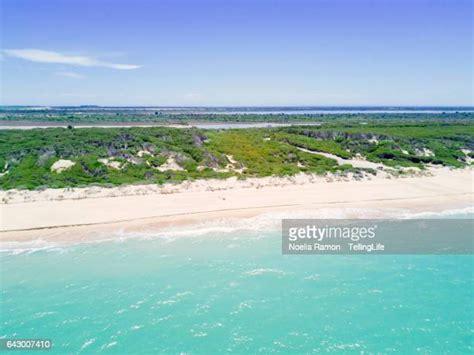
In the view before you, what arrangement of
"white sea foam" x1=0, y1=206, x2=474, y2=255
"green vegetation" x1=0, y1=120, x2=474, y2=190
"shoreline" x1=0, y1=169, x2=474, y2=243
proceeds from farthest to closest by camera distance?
"green vegetation" x1=0, y1=120, x2=474, y2=190
"shoreline" x1=0, y1=169, x2=474, y2=243
"white sea foam" x1=0, y1=206, x2=474, y2=255

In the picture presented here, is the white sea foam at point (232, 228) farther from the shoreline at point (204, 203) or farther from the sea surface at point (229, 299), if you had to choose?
the sea surface at point (229, 299)

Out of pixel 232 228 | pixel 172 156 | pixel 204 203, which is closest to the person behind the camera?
pixel 232 228

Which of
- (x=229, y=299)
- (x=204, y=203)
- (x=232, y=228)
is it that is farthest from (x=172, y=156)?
(x=229, y=299)

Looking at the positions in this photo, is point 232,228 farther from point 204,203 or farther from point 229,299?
point 229,299

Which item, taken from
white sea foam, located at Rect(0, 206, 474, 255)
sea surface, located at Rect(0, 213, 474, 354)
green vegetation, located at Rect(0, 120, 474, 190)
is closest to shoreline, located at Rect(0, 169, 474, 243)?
white sea foam, located at Rect(0, 206, 474, 255)

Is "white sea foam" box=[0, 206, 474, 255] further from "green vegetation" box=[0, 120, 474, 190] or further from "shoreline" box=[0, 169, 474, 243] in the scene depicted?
"green vegetation" box=[0, 120, 474, 190]

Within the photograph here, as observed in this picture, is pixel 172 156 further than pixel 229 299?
Yes
